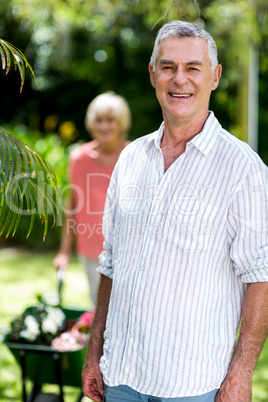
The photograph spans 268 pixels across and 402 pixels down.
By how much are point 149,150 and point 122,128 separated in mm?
1792

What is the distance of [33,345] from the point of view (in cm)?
314

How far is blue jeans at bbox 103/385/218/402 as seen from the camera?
1.78 m

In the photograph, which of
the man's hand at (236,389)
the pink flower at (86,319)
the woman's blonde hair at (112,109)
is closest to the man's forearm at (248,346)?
the man's hand at (236,389)

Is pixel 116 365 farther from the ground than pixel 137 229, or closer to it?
closer to it

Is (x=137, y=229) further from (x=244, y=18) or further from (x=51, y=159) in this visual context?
(x=51, y=159)

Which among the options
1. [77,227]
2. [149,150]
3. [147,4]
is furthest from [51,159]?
[149,150]

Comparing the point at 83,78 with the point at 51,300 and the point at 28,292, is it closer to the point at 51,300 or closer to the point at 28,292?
the point at 28,292

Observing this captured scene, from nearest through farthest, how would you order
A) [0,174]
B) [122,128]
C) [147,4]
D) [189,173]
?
[0,174]
[189,173]
[122,128]
[147,4]

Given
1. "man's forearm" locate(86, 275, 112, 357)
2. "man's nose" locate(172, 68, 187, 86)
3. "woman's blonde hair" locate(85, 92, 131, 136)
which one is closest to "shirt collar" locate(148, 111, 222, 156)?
"man's nose" locate(172, 68, 187, 86)

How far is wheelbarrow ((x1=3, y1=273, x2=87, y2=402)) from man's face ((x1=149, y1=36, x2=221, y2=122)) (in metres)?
1.59

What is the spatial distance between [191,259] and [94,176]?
199 cm

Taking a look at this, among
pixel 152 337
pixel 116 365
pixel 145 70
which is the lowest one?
pixel 116 365

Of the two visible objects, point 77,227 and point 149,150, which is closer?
point 149,150

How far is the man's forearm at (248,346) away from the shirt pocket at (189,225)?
22 cm
